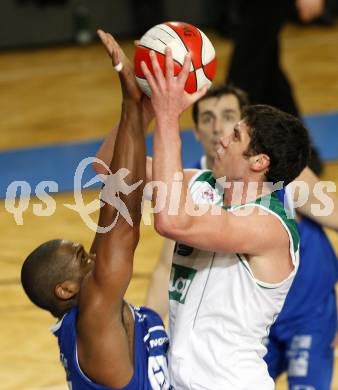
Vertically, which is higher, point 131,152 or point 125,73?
point 125,73

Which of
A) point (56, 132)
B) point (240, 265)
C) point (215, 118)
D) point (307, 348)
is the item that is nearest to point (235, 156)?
point (240, 265)

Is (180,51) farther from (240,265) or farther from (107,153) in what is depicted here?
(240,265)

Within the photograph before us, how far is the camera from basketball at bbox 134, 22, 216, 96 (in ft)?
9.75

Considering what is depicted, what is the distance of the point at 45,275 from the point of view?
3.16 meters

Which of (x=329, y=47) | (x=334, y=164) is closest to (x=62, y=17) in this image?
(x=329, y=47)

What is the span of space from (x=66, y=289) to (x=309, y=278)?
1417 mm

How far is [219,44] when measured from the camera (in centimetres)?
1277

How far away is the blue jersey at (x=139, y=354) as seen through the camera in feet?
10.4

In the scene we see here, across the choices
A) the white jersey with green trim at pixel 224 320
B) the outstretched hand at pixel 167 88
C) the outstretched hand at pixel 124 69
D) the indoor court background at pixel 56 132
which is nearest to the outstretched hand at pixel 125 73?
the outstretched hand at pixel 124 69

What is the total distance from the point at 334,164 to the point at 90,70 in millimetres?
4867

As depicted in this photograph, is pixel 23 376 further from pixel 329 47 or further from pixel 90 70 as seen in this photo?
pixel 329 47

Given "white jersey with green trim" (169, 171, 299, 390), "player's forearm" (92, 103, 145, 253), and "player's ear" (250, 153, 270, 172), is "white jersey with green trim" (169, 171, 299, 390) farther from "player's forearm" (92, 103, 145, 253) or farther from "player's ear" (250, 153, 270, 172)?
"player's forearm" (92, 103, 145, 253)

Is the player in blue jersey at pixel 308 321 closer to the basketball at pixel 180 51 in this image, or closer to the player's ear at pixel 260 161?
the player's ear at pixel 260 161

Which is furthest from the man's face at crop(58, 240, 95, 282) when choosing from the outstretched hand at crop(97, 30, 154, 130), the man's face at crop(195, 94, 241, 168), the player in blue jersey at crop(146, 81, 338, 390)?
the man's face at crop(195, 94, 241, 168)
